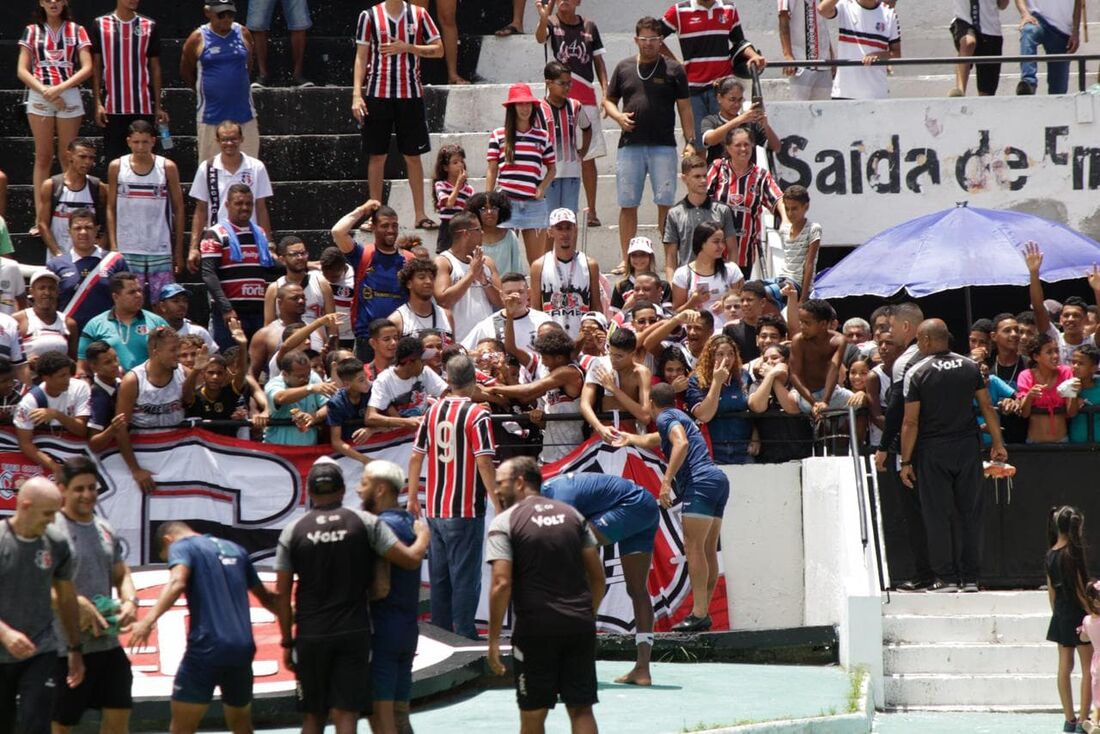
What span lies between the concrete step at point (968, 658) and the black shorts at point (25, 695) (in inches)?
258

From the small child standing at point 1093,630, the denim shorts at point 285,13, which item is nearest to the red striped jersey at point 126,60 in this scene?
the denim shorts at point 285,13

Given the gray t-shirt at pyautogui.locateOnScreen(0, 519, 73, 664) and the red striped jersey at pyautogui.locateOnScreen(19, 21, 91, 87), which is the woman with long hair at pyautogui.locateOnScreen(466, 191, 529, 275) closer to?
the red striped jersey at pyautogui.locateOnScreen(19, 21, 91, 87)

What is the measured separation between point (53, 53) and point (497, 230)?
483 centimetres

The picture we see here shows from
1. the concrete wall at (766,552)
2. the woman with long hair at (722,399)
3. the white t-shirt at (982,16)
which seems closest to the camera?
the woman with long hair at (722,399)

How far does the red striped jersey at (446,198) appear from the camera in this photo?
1647cm

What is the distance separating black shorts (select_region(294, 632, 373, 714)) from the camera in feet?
31.9

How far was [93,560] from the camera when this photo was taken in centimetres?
981

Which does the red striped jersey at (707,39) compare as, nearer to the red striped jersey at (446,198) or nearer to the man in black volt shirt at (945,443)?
the red striped jersey at (446,198)

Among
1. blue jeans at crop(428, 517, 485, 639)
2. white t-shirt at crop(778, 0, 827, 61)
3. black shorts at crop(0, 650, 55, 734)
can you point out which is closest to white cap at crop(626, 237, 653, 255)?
blue jeans at crop(428, 517, 485, 639)

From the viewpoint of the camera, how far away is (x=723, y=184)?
16.8 m

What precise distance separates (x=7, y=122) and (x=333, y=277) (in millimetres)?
6125

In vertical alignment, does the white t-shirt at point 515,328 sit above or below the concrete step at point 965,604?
above

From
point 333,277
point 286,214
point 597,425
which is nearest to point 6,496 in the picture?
point 333,277

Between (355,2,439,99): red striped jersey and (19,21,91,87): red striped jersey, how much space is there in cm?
268
